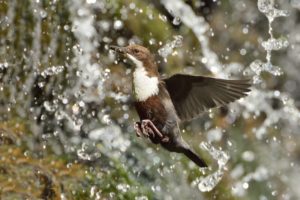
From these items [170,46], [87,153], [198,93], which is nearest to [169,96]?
[198,93]

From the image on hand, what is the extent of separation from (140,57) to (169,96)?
0.12 m

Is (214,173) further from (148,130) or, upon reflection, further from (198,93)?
(148,130)

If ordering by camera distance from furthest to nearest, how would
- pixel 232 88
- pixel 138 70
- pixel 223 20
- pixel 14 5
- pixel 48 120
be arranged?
pixel 223 20 → pixel 48 120 → pixel 14 5 → pixel 232 88 → pixel 138 70

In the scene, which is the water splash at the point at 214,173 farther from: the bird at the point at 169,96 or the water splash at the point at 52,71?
the bird at the point at 169,96

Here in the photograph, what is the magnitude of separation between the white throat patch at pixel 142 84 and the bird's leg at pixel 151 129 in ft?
0.15

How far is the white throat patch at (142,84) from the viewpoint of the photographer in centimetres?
132

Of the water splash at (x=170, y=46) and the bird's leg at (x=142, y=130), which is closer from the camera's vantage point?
the bird's leg at (x=142, y=130)

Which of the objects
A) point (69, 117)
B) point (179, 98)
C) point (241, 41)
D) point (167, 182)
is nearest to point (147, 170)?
point (167, 182)

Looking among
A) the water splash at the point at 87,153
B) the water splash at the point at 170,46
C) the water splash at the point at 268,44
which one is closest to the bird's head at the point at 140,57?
the water splash at the point at 87,153

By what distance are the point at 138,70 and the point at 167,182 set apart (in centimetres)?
157

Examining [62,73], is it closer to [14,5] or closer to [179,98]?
[14,5]

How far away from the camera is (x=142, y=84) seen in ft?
4.35

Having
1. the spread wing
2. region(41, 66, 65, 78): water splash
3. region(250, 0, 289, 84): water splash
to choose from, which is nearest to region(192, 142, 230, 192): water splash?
region(250, 0, 289, 84): water splash

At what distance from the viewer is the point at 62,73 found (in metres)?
2.86
